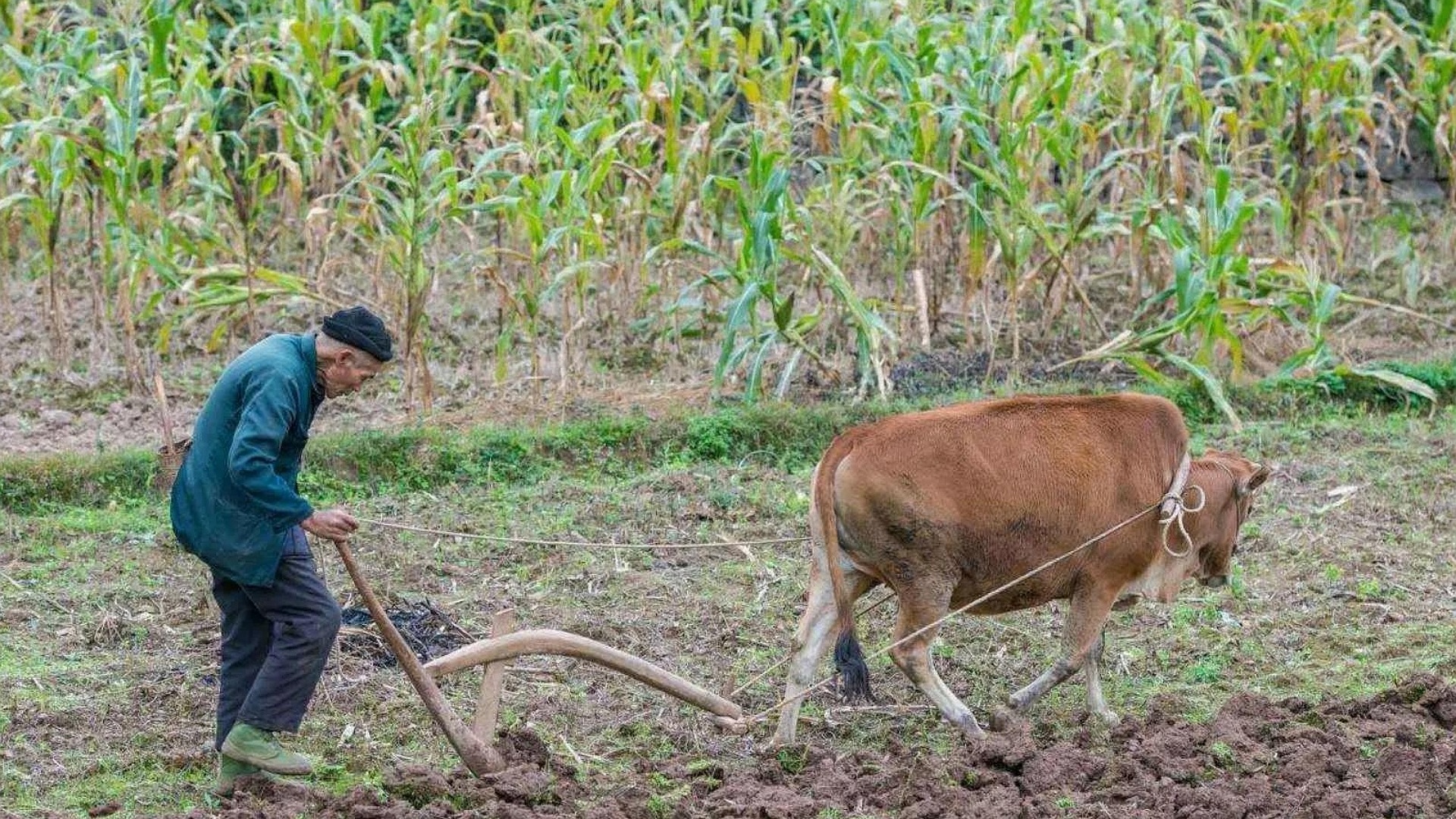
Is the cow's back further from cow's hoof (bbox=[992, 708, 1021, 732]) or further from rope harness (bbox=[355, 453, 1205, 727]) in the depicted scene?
cow's hoof (bbox=[992, 708, 1021, 732])

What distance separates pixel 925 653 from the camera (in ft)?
21.7

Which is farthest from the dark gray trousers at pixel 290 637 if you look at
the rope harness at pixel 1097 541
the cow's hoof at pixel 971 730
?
the cow's hoof at pixel 971 730

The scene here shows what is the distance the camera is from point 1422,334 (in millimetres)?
12664

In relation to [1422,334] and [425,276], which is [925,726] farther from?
[1422,334]

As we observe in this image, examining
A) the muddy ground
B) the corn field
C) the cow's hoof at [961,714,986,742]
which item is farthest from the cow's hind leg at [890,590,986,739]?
the corn field

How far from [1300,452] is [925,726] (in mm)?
4363

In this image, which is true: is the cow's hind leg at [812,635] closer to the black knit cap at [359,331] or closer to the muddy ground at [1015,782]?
the muddy ground at [1015,782]

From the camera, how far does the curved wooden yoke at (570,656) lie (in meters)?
5.92

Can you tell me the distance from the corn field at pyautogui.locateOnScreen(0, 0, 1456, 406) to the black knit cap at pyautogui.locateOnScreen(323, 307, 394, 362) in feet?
14.3

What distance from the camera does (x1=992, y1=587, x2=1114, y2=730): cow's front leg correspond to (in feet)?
22.5

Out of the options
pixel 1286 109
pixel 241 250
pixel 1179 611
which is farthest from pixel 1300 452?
pixel 241 250

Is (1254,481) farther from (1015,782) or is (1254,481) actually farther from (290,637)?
(290,637)

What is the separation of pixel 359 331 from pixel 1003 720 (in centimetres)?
285

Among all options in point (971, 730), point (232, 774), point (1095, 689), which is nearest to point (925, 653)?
point (971, 730)
